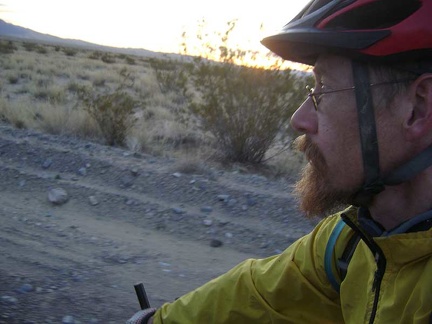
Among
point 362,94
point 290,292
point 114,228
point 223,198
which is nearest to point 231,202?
point 223,198

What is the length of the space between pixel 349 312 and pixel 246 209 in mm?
4149

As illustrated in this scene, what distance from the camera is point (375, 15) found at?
164 centimetres

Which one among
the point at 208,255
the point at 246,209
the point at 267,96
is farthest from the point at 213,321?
the point at 267,96

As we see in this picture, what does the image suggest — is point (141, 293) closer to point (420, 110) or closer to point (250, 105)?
point (420, 110)

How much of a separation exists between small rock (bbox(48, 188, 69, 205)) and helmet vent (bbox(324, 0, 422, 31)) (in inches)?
182

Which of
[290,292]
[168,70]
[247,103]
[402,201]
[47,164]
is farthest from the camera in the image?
[168,70]

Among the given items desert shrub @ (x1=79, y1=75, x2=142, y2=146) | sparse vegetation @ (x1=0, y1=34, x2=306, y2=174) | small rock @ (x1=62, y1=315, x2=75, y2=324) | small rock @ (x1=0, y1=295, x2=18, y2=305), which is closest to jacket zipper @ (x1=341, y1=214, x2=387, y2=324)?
small rock @ (x1=62, y1=315, x2=75, y2=324)

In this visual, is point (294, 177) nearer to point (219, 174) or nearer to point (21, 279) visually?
point (219, 174)

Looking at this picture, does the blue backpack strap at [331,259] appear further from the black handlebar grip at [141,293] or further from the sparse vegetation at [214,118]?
the sparse vegetation at [214,118]

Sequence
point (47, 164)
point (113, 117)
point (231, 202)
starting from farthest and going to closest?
1. point (113, 117)
2. point (47, 164)
3. point (231, 202)

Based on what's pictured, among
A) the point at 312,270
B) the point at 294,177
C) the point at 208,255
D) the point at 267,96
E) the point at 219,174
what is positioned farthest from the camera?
the point at 267,96

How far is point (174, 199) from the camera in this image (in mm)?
6137

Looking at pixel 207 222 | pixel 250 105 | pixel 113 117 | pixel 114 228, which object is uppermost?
pixel 250 105

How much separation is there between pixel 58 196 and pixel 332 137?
15.2ft
